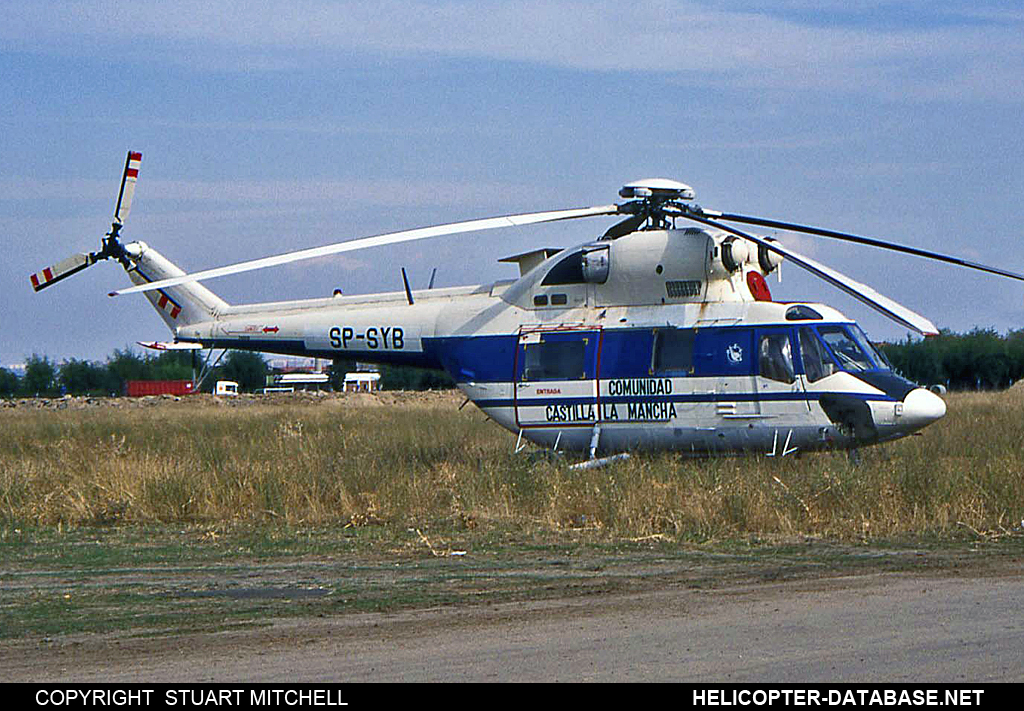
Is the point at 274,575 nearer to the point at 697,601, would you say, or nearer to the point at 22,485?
the point at 697,601

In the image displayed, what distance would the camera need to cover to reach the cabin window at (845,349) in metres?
15.5

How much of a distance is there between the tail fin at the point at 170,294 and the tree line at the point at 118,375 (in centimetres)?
4531

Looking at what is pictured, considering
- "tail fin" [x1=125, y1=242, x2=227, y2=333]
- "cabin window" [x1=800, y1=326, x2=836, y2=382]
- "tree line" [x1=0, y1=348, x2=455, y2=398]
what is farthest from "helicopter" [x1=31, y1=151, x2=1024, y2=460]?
"tree line" [x1=0, y1=348, x2=455, y2=398]

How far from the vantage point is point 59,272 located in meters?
19.6

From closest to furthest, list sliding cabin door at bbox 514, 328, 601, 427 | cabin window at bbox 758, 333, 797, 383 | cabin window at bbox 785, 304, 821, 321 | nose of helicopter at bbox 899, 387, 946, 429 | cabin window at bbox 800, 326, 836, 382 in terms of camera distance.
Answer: nose of helicopter at bbox 899, 387, 946, 429 < cabin window at bbox 800, 326, 836, 382 < cabin window at bbox 758, 333, 797, 383 < cabin window at bbox 785, 304, 821, 321 < sliding cabin door at bbox 514, 328, 601, 427

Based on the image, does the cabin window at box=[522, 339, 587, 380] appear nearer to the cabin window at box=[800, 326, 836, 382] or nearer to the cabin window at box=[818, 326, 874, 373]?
the cabin window at box=[800, 326, 836, 382]

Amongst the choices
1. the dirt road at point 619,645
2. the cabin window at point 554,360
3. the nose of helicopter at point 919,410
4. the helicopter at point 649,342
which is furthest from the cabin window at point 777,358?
the dirt road at point 619,645

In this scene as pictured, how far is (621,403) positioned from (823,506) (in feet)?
15.0

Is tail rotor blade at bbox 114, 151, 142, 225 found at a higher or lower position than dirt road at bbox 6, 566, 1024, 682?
higher

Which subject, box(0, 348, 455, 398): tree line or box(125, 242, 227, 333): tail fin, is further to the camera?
box(0, 348, 455, 398): tree line

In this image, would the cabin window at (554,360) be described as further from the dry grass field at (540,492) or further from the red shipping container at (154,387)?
the red shipping container at (154,387)

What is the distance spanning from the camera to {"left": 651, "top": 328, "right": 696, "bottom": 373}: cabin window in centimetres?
1611
